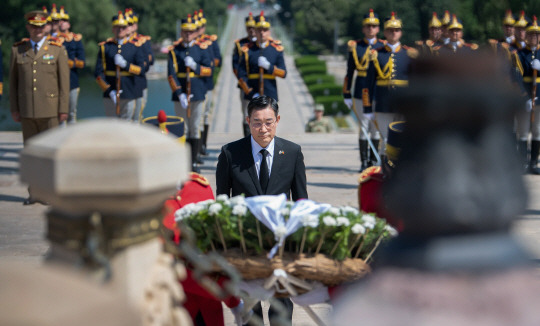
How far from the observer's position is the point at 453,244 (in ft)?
5.71

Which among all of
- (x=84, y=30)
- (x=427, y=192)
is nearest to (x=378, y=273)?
(x=427, y=192)

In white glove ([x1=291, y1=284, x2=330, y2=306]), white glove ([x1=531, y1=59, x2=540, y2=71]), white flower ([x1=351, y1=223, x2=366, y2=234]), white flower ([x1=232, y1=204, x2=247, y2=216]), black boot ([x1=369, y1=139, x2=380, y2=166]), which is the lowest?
black boot ([x1=369, y1=139, x2=380, y2=166])

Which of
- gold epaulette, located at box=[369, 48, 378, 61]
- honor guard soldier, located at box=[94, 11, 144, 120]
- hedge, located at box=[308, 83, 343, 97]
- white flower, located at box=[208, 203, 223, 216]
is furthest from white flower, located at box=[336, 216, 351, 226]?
hedge, located at box=[308, 83, 343, 97]

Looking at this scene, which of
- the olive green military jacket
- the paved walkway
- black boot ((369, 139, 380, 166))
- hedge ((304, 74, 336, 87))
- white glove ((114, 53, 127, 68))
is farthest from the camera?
hedge ((304, 74, 336, 87))

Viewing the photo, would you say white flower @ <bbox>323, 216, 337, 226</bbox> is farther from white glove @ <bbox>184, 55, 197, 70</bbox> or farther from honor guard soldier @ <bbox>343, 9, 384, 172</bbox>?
white glove @ <bbox>184, 55, 197, 70</bbox>

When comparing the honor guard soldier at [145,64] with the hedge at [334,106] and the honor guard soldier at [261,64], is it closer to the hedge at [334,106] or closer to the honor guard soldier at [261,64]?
the honor guard soldier at [261,64]

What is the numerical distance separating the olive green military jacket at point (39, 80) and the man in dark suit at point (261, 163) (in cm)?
496

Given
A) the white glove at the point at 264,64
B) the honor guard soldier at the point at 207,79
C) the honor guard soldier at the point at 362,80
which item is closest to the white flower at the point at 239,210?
the honor guard soldier at the point at 362,80

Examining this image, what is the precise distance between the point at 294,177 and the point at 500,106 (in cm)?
317

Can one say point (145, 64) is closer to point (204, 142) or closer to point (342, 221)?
point (204, 142)

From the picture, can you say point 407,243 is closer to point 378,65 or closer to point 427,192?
point 427,192

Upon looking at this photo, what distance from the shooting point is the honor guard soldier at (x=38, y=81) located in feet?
30.7

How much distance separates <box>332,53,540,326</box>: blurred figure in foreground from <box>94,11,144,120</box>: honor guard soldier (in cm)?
1054

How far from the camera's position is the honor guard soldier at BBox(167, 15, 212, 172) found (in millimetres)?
11844
